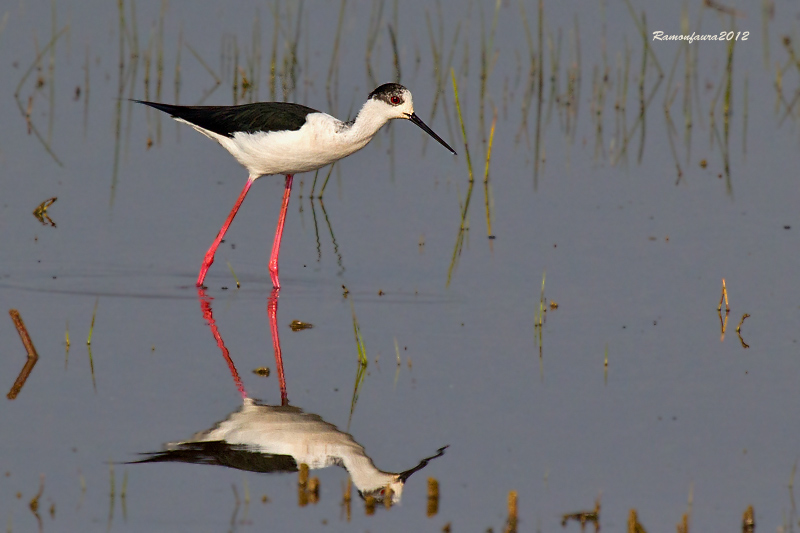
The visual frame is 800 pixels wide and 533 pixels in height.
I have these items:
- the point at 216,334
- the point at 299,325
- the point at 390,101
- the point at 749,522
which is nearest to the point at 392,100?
the point at 390,101

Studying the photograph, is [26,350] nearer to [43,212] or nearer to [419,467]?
[419,467]

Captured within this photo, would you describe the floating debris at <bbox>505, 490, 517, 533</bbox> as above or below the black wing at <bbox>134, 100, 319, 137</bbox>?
below

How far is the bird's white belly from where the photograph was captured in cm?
700

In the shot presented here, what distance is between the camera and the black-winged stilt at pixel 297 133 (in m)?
7.02

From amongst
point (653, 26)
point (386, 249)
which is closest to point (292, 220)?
point (386, 249)

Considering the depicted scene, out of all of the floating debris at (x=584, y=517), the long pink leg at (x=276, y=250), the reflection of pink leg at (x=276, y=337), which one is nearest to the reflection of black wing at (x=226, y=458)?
the reflection of pink leg at (x=276, y=337)

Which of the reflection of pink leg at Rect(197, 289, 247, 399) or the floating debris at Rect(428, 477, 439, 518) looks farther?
the reflection of pink leg at Rect(197, 289, 247, 399)

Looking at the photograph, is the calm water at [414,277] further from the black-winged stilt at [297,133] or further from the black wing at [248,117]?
the black wing at [248,117]

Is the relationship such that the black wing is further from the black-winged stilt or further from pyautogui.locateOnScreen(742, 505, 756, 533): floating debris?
pyautogui.locateOnScreen(742, 505, 756, 533): floating debris

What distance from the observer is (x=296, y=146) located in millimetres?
7023

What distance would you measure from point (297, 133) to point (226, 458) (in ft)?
9.71

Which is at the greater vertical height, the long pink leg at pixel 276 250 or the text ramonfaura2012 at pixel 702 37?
the text ramonfaura2012 at pixel 702 37

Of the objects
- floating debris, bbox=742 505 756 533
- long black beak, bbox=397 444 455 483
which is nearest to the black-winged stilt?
long black beak, bbox=397 444 455 483

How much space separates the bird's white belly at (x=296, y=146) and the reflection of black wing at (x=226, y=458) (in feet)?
9.34
